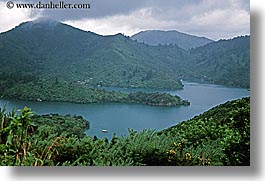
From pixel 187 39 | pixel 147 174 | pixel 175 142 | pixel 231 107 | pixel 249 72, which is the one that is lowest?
pixel 147 174

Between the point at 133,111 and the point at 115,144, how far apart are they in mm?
225

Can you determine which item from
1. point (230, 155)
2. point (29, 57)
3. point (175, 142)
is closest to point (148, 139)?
point (175, 142)

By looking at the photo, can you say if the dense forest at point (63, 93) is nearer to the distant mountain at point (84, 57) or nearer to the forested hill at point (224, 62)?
the distant mountain at point (84, 57)

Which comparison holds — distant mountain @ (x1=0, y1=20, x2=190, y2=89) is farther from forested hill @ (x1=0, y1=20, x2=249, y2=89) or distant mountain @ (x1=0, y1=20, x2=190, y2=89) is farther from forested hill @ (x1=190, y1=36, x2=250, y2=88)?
forested hill @ (x1=190, y1=36, x2=250, y2=88)

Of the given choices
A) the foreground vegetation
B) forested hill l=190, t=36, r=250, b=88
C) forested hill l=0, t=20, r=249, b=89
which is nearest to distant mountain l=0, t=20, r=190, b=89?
forested hill l=0, t=20, r=249, b=89

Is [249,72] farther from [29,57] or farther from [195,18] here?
[29,57]

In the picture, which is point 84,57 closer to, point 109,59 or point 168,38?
point 109,59

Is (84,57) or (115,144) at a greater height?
(84,57)

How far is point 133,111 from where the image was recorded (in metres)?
2.65

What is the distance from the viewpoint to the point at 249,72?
8.34 ft

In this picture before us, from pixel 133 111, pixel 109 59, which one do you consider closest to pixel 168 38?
pixel 109 59

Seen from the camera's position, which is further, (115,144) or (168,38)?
(168,38)

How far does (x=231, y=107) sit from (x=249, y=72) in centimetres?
26

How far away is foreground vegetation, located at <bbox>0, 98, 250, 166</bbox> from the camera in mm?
2479
